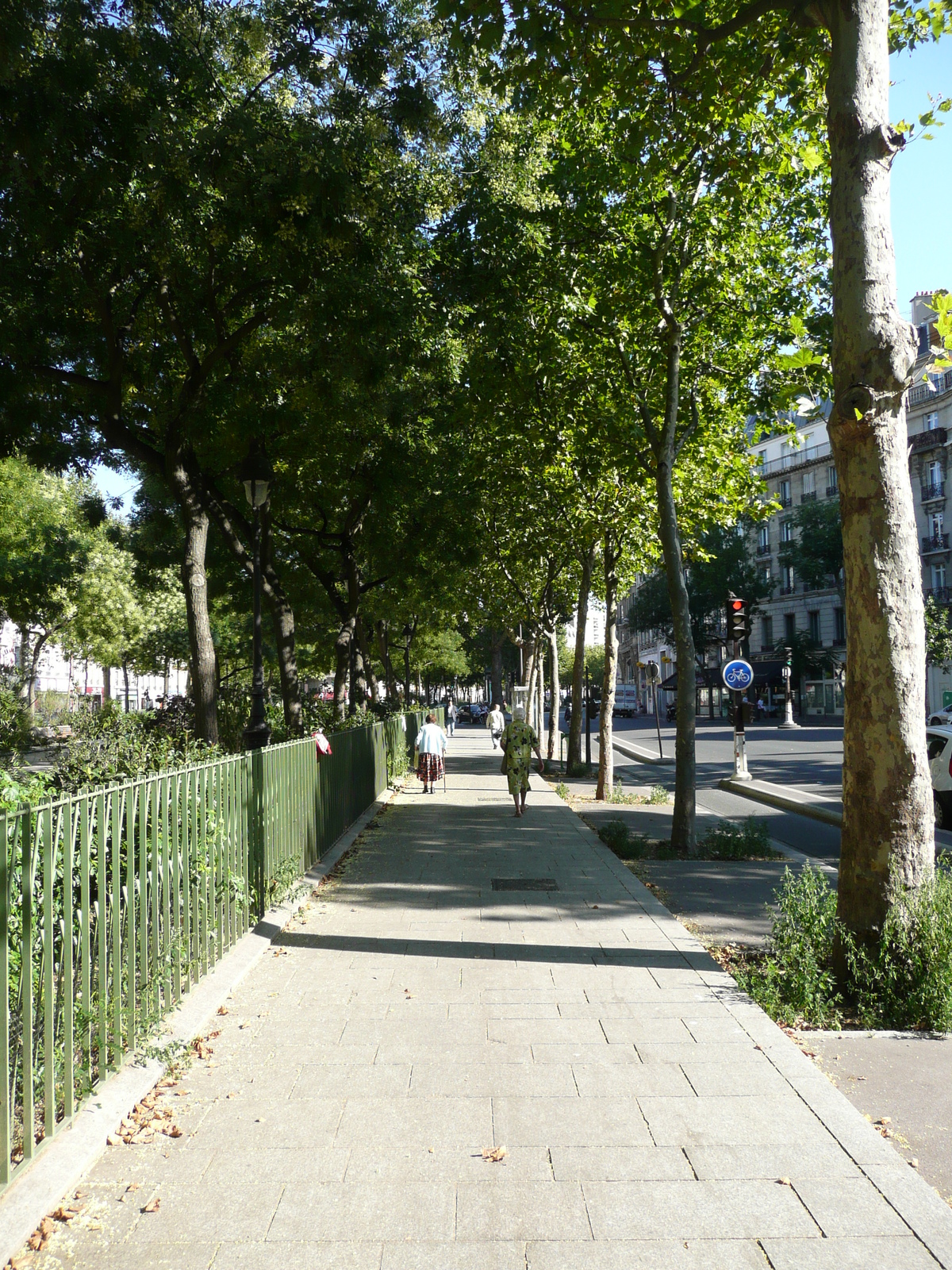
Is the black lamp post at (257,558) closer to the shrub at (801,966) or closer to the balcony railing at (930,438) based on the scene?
the shrub at (801,966)

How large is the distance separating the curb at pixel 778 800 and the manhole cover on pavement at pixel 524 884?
16.1 feet

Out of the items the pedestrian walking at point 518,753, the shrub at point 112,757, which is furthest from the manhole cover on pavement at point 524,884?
the pedestrian walking at point 518,753

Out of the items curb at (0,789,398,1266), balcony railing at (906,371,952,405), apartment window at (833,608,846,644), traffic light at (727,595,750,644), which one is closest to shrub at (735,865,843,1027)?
curb at (0,789,398,1266)

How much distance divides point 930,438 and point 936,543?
17.0ft

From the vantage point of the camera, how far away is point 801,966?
598 cm

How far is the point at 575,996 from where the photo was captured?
20.3ft

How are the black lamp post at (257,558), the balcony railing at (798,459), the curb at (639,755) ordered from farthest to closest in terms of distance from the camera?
the balcony railing at (798,459) < the curb at (639,755) < the black lamp post at (257,558)

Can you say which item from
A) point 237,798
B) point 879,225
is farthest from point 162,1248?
point 879,225

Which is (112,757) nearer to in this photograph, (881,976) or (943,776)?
(881,976)

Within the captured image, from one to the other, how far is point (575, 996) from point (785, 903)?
1402 mm

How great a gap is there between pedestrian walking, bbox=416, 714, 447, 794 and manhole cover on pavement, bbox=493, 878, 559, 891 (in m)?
9.31

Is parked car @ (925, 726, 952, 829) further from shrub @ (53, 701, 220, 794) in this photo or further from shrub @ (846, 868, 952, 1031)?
shrub @ (53, 701, 220, 794)

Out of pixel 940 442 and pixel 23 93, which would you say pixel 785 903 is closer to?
pixel 23 93

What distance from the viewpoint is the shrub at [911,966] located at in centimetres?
556
